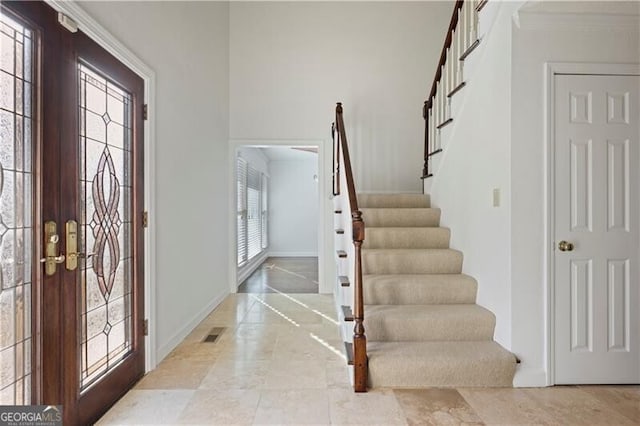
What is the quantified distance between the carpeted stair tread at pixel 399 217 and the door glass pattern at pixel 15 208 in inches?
106

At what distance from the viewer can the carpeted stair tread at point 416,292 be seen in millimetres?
2721

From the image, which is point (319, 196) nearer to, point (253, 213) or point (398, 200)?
point (398, 200)

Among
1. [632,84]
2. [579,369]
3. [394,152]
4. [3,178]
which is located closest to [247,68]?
[394,152]

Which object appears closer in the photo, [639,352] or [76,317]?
[76,317]

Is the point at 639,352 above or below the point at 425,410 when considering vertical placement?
above

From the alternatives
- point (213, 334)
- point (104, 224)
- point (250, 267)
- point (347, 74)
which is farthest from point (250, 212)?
point (104, 224)

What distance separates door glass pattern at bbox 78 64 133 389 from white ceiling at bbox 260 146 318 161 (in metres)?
5.55

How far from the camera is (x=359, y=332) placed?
2207 mm

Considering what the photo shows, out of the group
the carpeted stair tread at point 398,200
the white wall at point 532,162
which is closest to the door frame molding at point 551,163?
the white wall at point 532,162

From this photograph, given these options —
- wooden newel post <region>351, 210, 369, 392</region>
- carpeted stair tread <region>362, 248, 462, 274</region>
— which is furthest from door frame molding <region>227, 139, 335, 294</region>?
wooden newel post <region>351, 210, 369, 392</region>

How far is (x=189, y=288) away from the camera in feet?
10.8

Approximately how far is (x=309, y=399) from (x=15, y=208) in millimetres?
1878

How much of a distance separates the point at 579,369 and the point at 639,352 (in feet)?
1.43

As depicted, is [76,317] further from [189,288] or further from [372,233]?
[372,233]
